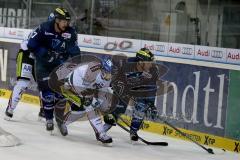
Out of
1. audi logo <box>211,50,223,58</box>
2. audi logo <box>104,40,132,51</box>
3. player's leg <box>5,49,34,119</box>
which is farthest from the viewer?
audi logo <box>104,40,132,51</box>

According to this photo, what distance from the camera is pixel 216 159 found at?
6.38 metres

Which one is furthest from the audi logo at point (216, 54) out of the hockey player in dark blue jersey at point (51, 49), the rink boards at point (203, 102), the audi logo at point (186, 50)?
the hockey player in dark blue jersey at point (51, 49)

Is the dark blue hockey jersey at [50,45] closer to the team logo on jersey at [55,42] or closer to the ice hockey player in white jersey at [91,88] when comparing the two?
the team logo on jersey at [55,42]

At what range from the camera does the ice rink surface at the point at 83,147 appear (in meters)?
5.97

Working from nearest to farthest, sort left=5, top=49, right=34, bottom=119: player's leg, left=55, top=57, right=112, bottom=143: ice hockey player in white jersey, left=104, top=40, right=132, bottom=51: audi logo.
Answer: left=55, top=57, right=112, bottom=143: ice hockey player in white jersey, left=5, top=49, right=34, bottom=119: player's leg, left=104, top=40, right=132, bottom=51: audi logo

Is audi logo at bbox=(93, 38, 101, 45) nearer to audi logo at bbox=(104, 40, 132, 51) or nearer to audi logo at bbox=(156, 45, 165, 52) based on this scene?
audi logo at bbox=(104, 40, 132, 51)

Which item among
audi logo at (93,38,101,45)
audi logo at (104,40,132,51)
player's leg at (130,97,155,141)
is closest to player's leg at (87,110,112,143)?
player's leg at (130,97,155,141)

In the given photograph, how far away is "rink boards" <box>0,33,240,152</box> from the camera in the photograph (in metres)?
7.22

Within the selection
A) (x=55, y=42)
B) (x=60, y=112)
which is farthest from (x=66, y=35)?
(x=60, y=112)

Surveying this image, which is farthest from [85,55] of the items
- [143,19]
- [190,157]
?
[190,157]

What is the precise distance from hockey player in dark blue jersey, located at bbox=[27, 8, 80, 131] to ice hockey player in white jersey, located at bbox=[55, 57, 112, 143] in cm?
30

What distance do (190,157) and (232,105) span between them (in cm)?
112

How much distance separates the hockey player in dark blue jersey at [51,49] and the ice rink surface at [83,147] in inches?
15.3

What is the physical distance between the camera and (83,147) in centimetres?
650
